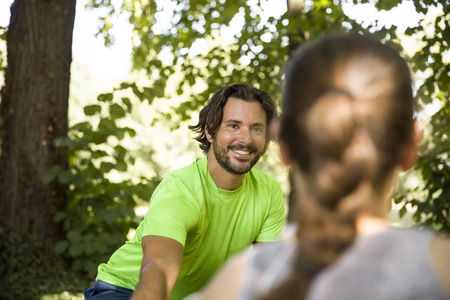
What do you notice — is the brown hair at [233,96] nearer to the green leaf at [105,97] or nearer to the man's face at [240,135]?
the man's face at [240,135]

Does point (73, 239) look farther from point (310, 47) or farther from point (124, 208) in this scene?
point (310, 47)

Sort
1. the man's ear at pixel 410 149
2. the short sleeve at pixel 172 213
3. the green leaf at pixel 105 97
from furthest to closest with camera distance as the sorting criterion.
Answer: the green leaf at pixel 105 97, the short sleeve at pixel 172 213, the man's ear at pixel 410 149

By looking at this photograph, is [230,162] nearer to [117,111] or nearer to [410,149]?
[410,149]

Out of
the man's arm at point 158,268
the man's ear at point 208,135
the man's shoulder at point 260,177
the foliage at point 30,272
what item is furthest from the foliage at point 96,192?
the man's arm at point 158,268

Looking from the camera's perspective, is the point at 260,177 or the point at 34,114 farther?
the point at 34,114

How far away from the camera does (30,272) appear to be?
585 centimetres

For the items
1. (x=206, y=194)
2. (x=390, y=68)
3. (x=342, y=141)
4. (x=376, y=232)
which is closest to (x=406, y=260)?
(x=376, y=232)

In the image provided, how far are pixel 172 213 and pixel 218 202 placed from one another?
540 mm

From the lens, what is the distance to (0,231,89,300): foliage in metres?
5.67

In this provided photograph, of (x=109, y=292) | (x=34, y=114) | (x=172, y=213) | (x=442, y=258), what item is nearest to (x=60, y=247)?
(x=34, y=114)

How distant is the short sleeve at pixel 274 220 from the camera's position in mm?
3416

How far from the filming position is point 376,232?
107 cm

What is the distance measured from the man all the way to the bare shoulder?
5.93ft

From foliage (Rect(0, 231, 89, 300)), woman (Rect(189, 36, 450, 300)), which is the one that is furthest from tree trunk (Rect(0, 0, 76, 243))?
woman (Rect(189, 36, 450, 300))
